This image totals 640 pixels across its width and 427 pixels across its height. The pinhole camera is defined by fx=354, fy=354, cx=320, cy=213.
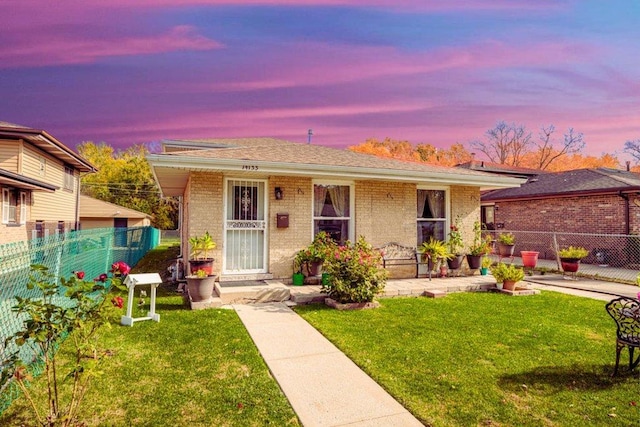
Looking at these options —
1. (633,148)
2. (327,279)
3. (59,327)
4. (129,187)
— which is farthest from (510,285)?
(633,148)

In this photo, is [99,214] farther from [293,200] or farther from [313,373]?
[313,373]

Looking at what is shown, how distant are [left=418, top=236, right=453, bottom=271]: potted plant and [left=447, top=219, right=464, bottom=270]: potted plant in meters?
0.21

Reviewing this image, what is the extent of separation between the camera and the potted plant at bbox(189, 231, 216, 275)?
7.50 metres

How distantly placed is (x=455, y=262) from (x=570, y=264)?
4.01m

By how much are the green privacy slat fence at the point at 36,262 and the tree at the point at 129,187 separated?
29.8 meters

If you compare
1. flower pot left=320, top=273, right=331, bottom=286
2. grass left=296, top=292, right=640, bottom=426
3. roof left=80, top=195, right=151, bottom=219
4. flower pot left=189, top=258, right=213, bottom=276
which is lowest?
grass left=296, top=292, right=640, bottom=426

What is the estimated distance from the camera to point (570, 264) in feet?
35.5

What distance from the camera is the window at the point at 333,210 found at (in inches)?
357

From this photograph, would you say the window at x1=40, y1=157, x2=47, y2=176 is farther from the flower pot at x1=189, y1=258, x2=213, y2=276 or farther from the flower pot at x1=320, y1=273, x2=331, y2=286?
the flower pot at x1=320, y1=273, x2=331, y2=286

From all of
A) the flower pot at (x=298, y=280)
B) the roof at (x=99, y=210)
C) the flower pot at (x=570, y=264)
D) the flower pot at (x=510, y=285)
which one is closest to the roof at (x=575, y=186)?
the flower pot at (x=570, y=264)

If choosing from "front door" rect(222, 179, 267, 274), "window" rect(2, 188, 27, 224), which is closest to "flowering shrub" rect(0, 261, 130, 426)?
"front door" rect(222, 179, 267, 274)

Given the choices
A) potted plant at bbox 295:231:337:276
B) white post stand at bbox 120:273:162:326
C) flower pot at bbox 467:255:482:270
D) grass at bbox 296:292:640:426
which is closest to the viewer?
grass at bbox 296:292:640:426

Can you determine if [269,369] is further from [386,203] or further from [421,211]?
[421,211]

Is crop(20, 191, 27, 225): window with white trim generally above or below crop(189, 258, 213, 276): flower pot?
above
